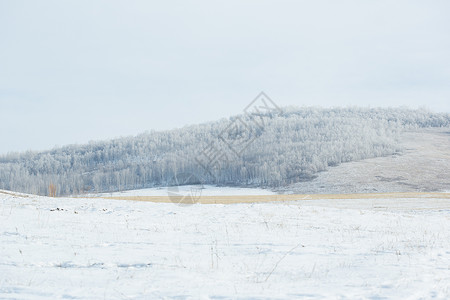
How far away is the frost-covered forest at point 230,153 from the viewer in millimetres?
99231

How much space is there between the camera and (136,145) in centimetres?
16500

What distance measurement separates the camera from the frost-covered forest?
326ft

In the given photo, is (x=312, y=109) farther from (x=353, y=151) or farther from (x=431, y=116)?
(x=353, y=151)

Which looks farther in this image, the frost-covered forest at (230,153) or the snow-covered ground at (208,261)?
the frost-covered forest at (230,153)

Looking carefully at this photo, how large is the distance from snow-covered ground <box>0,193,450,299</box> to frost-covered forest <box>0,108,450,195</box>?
2634 inches

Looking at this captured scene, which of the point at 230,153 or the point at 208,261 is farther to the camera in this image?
the point at 230,153

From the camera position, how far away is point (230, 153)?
12281cm

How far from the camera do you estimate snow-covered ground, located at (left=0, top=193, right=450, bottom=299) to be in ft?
17.6

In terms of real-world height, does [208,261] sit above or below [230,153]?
below

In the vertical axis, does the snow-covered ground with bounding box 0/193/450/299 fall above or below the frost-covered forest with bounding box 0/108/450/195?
below

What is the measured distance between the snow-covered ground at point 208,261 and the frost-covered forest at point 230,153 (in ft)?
220

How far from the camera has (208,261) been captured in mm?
7309

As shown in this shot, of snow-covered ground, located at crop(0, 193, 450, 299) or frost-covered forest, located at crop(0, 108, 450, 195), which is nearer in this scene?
snow-covered ground, located at crop(0, 193, 450, 299)

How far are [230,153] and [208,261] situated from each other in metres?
116
